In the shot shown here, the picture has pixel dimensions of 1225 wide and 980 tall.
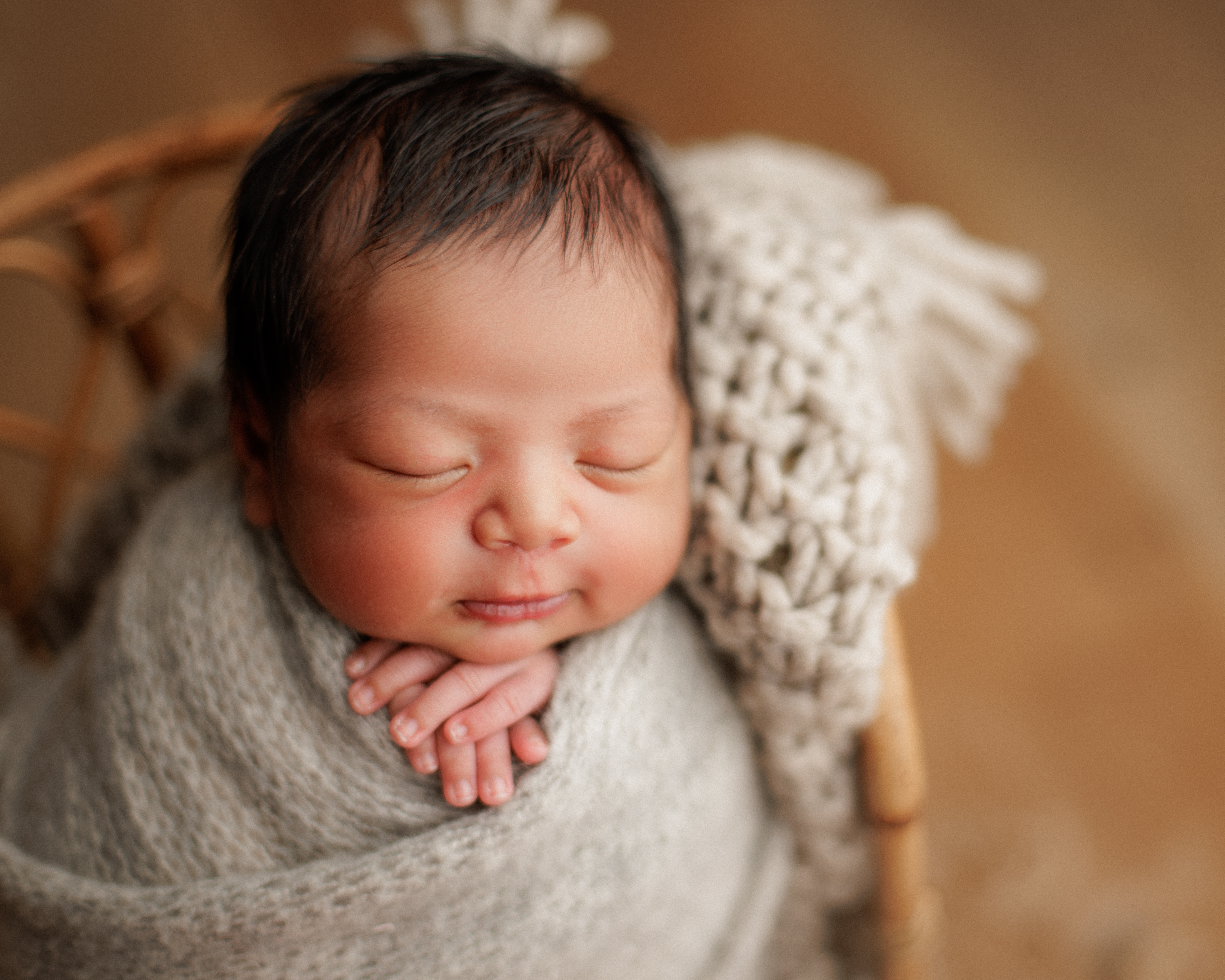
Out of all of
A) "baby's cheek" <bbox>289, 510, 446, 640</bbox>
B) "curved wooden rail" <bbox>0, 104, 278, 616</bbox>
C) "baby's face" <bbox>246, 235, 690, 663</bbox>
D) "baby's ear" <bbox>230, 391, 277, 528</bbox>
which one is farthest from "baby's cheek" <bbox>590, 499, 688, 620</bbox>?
"curved wooden rail" <bbox>0, 104, 278, 616</bbox>

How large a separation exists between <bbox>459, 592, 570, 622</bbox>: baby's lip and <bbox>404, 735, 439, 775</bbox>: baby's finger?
0.08 meters

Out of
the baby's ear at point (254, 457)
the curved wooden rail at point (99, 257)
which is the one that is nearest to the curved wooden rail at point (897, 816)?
the baby's ear at point (254, 457)

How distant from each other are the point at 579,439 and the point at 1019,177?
142 cm

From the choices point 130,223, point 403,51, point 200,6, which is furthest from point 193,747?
point 200,6

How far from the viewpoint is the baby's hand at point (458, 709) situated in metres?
0.58

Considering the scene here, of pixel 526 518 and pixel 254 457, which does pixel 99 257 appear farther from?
pixel 526 518

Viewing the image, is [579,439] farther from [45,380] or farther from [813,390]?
[45,380]

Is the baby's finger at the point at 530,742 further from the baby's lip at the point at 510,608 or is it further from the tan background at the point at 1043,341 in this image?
the tan background at the point at 1043,341

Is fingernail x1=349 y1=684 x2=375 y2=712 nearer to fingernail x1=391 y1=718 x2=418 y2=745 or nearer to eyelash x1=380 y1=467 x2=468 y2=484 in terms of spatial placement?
fingernail x1=391 y1=718 x2=418 y2=745

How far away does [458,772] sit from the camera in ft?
1.90

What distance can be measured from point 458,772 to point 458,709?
4 centimetres

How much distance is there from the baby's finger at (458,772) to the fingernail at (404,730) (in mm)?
22

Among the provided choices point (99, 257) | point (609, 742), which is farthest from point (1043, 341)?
point (99, 257)

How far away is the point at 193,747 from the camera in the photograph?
61 cm
